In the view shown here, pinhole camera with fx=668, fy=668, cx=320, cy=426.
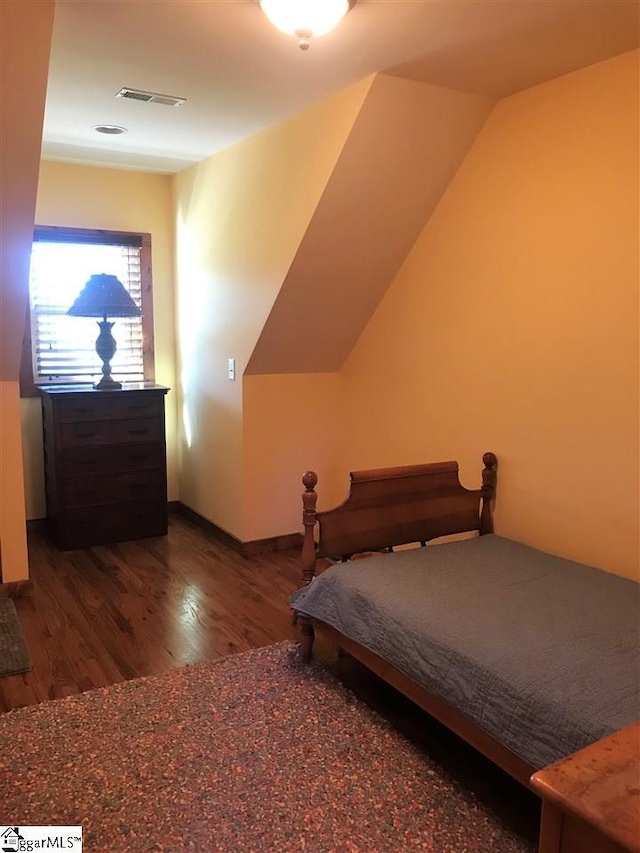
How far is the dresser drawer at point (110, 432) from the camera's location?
13.5ft

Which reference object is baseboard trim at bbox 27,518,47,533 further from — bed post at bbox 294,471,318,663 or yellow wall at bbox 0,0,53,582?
bed post at bbox 294,471,318,663

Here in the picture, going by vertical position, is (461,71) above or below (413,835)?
above

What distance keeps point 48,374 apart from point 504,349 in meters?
3.02

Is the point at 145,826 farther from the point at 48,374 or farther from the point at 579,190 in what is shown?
the point at 48,374

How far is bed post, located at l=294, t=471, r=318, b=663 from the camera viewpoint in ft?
8.91

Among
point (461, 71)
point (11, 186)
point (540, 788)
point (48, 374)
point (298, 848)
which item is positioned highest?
point (461, 71)

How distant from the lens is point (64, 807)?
6.42 feet

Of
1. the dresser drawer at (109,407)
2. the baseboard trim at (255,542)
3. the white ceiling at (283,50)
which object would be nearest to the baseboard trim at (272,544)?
the baseboard trim at (255,542)

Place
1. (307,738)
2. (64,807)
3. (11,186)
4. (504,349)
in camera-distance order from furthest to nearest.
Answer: (504,349) → (11,186) → (307,738) → (64,807)

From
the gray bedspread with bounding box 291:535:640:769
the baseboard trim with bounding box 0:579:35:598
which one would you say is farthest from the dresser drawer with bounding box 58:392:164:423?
the gray bedspread with bounding box 291:535:640:769

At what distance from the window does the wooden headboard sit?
91.6 inches

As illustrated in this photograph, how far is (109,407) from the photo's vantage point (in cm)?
420

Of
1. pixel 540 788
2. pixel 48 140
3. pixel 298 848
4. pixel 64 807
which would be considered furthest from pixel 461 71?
pixel 64 807

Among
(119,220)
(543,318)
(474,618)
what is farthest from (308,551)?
(119,220)
